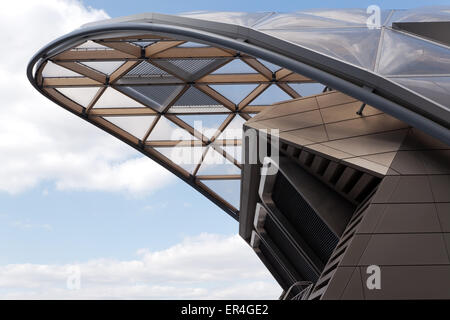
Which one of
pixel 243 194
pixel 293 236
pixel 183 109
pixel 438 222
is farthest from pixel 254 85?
pixel 438 222

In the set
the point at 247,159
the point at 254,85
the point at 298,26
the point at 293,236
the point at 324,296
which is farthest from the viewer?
the point at 254,85

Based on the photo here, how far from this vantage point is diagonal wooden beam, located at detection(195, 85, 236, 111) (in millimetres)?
24822

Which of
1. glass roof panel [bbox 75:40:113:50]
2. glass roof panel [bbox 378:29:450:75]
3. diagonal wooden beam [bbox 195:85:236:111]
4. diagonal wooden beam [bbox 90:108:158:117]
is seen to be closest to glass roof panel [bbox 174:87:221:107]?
diagonal wooden beam [bbox 195:85:236:111]

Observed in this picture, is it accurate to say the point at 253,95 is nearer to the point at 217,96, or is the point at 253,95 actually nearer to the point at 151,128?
the point at 217,96

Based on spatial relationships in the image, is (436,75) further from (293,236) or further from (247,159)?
(293,236)

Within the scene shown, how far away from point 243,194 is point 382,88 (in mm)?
10918

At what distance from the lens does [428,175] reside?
11.9m

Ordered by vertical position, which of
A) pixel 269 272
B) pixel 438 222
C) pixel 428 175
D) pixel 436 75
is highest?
pixel 269 272

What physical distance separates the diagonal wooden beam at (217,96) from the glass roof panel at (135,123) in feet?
12.8

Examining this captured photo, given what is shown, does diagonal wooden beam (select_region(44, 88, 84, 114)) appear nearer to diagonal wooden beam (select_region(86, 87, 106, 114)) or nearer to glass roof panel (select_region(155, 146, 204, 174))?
diagonal wooden beam (select_region(86, 87, 106, 114))

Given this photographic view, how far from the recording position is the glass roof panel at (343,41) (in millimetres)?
12961

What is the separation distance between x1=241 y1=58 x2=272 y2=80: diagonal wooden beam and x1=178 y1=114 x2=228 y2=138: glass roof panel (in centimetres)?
457

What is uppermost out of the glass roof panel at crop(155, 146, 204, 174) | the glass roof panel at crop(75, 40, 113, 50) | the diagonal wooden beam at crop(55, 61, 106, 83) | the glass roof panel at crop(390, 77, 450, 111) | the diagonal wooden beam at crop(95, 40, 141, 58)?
the glass roof panel at crop(155, 146, 204, 174)

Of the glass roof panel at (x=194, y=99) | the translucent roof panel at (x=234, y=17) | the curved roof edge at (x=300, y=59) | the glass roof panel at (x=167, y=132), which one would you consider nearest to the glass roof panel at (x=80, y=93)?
the glass roof panel at (x=167, y=132)
